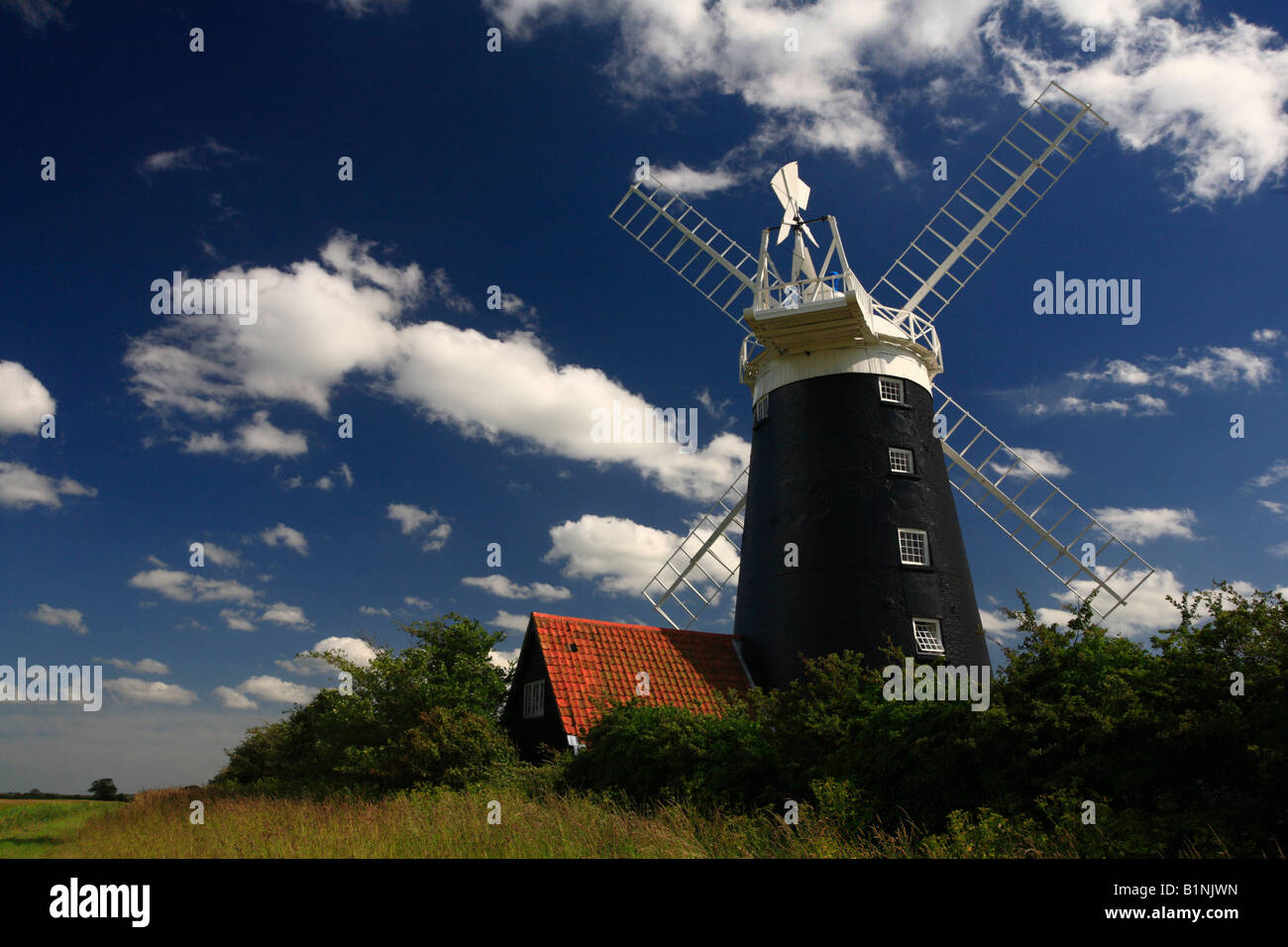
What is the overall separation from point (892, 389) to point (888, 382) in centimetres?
22

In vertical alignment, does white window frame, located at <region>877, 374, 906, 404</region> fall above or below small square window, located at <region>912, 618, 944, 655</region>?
above

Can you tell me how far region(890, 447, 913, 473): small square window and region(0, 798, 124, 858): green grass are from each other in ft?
66.3

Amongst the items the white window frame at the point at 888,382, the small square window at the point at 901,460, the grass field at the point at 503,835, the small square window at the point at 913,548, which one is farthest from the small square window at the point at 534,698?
the white window frame at the point at 888,382

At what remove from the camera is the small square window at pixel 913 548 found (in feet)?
65.6

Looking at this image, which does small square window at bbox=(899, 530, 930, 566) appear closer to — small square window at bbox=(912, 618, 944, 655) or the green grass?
small square window at bbox=(912, 618, 944, 655)

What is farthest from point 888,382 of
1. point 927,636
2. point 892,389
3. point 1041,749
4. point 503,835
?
point 503,835

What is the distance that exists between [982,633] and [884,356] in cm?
785

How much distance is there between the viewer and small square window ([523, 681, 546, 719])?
65.0ft

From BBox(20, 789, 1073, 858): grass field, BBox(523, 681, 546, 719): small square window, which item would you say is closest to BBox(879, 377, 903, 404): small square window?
BBox(523, 681, 546, 719): small square window

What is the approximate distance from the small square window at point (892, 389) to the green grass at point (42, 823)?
69.0ft

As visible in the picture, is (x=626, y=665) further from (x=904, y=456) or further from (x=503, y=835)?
(x=503, y=835)

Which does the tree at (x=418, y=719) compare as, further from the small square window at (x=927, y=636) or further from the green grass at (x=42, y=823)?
the small square window at (x=927, y=636)
